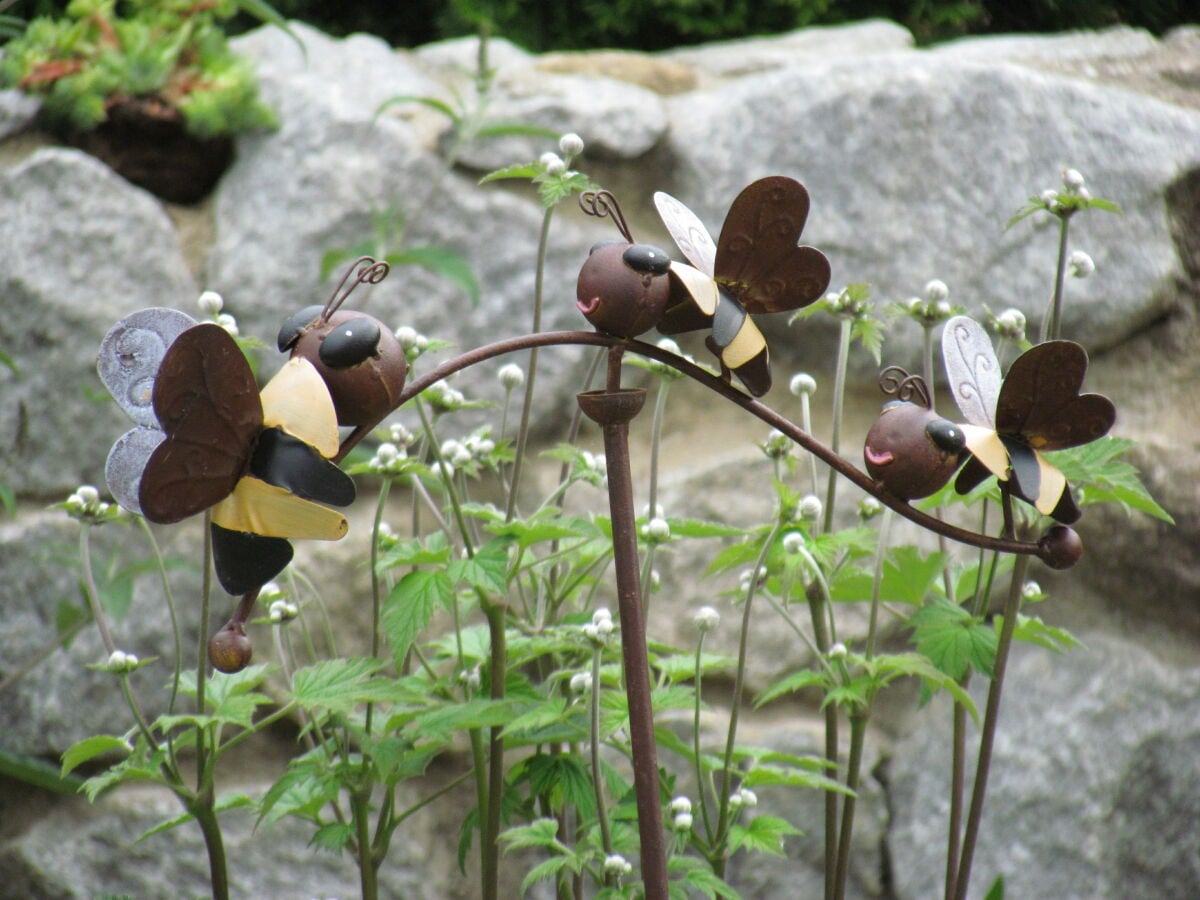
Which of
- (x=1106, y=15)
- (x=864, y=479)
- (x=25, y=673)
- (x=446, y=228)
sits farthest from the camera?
(x=1106, y=15)

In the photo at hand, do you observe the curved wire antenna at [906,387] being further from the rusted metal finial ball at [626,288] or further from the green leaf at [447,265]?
the green leaf at [447,265]

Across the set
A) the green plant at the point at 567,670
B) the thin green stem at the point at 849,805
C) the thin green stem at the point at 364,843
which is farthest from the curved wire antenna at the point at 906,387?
the thin green stem at the point at 364,843

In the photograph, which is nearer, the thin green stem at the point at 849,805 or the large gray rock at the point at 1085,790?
the thin green stem at the point at 849,805

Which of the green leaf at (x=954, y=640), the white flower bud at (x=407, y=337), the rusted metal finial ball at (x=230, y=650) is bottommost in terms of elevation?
the green leaf at (x=954, y=640)

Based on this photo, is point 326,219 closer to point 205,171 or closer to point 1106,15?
point 205,171

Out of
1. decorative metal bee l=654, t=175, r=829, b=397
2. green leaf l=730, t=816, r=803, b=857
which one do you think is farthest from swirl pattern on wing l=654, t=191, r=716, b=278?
green leaf l=730, t=816, r=803, b=857

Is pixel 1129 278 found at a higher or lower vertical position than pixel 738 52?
lower

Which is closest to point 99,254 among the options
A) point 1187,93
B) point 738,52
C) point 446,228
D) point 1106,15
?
point 446,228

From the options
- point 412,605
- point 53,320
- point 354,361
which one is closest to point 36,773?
point 53,320
